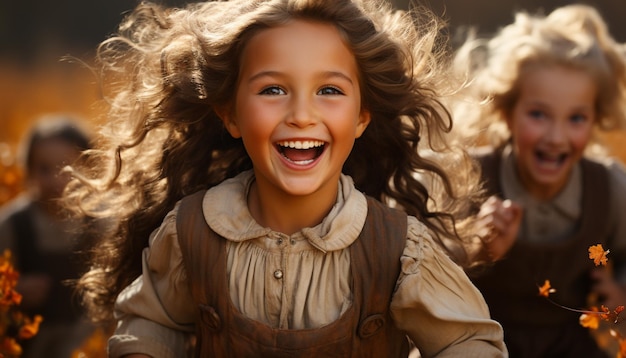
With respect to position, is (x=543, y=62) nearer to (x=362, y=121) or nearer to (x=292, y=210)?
(x=362, y=121)

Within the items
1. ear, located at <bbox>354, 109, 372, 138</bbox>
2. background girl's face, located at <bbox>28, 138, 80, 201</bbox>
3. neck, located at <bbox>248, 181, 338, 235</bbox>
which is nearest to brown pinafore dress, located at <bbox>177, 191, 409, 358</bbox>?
neck, located at <bbox>248, 181, 338, 235</bbox>

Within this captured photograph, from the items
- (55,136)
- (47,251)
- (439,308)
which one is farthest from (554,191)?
(55,136)

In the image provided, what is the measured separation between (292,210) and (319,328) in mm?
396

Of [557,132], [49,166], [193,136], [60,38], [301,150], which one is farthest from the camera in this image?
[60,38]

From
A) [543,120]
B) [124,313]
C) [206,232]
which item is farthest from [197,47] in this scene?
[543,120]

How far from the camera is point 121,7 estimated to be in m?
14.4

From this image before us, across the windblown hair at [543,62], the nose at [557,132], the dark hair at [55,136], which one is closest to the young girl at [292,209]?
the nose at [557,132]

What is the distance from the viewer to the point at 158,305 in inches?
138

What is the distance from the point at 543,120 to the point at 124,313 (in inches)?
80.8

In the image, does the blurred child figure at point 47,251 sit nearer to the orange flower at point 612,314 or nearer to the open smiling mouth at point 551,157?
the open smiling mouth at point 551,157

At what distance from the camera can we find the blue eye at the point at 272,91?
130 inches

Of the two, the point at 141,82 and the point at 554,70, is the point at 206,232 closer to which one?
the point at 141,82

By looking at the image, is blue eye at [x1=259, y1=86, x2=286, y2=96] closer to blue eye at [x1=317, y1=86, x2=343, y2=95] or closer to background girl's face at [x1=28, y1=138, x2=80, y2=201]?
blue eye at [x1=317, y1=86, x2=343, y2=95]

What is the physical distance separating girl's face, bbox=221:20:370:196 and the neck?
7 centimetres
